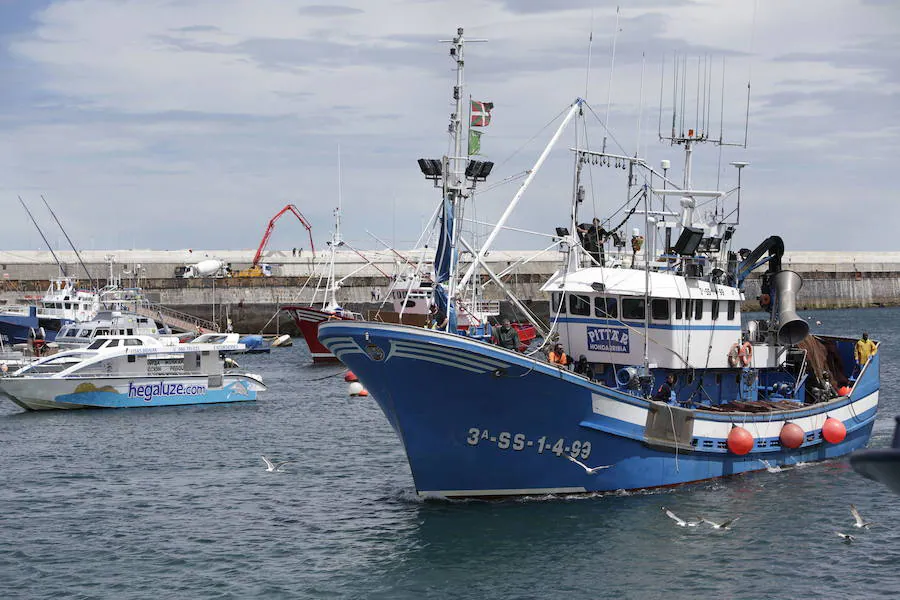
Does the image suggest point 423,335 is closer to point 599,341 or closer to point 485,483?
point 485,483

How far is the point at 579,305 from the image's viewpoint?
1073 inches

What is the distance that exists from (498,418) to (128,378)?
24344 millimetres

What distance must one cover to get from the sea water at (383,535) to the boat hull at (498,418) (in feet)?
1.89

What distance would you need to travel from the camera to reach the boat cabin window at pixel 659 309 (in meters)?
26.5

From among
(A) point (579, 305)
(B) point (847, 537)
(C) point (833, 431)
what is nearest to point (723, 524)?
(B) point (847, 537)

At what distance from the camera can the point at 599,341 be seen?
27000 millimetres

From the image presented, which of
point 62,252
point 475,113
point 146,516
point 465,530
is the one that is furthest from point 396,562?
point 62,252

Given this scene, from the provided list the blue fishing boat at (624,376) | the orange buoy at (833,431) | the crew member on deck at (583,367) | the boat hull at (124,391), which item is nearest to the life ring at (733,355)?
the blue fishing boat at (624,376)

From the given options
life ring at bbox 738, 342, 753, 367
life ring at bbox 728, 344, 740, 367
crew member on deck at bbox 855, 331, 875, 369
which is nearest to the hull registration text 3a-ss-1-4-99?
life ring at bbox 728, 344, 740, 367

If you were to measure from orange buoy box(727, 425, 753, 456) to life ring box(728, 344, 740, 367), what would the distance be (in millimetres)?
2111

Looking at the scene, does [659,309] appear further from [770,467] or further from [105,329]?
[105,329]

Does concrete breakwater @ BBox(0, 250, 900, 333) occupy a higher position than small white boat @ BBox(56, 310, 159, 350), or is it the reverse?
concrete breakwater @ BBox(0, 250, 900, 333)

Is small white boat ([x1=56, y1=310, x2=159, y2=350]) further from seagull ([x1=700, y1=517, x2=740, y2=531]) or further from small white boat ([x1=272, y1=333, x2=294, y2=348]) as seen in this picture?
seagull ([x1=700, y1=517, x2=740, y2=531])

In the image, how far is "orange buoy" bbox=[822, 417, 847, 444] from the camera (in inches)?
1139
